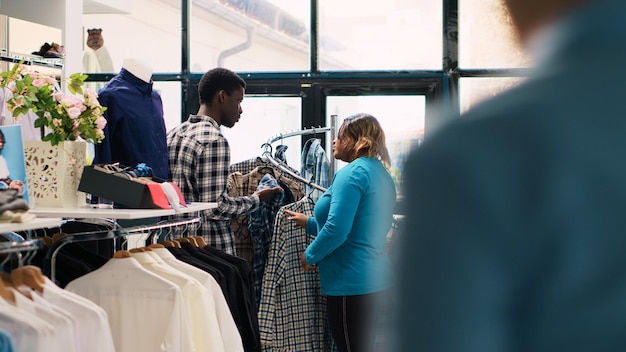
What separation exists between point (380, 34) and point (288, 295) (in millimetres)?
2578

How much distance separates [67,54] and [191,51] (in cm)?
102

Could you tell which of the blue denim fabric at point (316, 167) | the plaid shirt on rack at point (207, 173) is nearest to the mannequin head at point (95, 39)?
the blue denim fabric at point (316, 167)

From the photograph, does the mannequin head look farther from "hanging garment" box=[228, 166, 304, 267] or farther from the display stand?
the display stand

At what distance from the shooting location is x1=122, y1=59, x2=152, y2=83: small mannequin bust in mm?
3672

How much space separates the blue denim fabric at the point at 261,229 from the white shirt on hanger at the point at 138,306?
2180 millimetres

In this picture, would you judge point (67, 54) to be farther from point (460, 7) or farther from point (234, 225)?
point (460, 7)

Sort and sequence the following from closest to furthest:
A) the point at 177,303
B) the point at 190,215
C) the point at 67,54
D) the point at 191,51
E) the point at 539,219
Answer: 1. the point at 539,219
2. the point at 177,303
3. the point at 190,215
4. the point at 67,54
5. the point at 191,51

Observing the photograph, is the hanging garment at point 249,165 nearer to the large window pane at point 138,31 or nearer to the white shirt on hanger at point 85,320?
the large window pane at point 138,31

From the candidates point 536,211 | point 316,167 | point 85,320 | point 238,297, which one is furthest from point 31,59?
point 536,211

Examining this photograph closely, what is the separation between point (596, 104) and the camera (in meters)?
0.49

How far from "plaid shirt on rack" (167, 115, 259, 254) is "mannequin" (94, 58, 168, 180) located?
0.37 feet

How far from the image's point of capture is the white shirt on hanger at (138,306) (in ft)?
7.99

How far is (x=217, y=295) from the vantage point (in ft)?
9.04

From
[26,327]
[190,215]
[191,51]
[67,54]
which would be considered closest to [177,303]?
[26,327]
